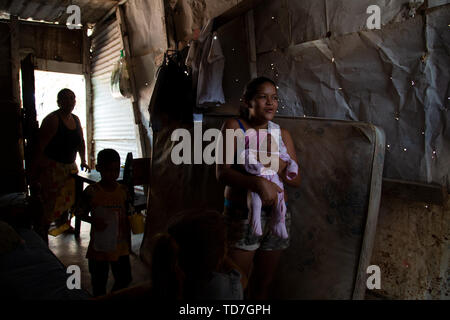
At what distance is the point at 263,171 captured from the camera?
1.79 metres

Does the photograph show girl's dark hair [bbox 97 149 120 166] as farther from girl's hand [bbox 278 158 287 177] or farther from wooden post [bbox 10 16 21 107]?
wooden post [bbox 10 16 21 107]

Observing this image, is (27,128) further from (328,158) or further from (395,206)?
(395,206)

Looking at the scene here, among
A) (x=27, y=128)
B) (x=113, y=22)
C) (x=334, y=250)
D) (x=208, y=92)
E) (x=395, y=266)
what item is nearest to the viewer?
(x=334, y=250)

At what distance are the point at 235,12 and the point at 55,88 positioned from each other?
7.56 m

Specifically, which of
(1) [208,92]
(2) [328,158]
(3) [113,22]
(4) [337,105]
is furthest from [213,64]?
(3) [113,22]

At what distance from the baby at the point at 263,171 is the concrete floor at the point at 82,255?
6.25ft

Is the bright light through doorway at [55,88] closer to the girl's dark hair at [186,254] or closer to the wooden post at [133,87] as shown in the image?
the wooden post at [133,87]

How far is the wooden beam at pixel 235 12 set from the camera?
3.01 m

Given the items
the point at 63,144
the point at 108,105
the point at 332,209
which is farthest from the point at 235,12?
the point at 108,105

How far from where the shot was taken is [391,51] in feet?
7.06

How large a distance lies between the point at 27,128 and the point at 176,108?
1639 mm

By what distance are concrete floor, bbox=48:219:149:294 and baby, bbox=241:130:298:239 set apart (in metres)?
1.90

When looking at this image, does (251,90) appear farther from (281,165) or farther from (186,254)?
(186,254)

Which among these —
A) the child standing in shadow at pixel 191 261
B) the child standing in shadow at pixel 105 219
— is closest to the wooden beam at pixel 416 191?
the child standing in shadow at pixel 191 261
